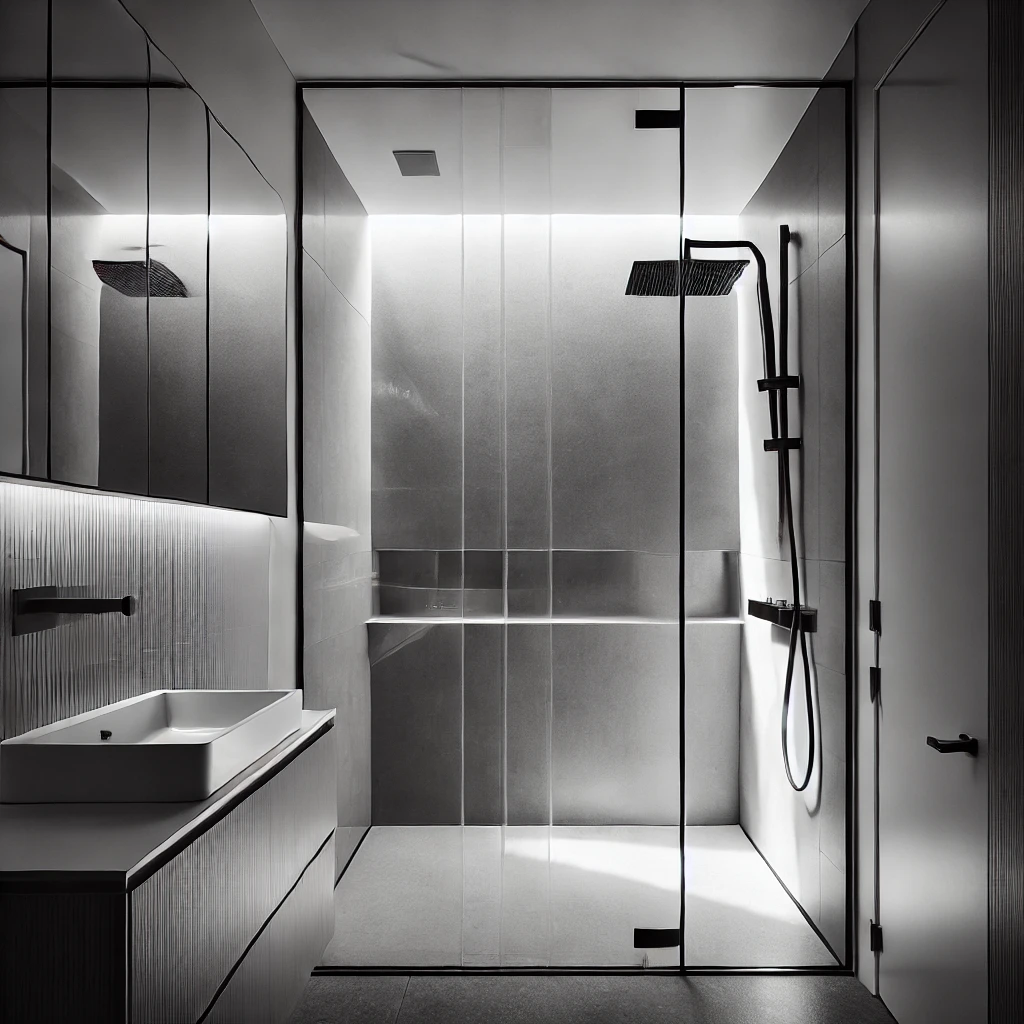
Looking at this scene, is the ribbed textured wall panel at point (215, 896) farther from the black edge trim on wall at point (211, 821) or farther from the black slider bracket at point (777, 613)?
the black slider bracket at point (777, 613)

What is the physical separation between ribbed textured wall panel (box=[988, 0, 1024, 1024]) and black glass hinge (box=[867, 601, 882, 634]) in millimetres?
686

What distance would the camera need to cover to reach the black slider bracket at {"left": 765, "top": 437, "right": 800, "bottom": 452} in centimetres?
285

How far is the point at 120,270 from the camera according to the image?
1.62m

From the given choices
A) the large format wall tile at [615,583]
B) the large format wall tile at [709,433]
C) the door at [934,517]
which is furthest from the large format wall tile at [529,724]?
the door at [934,517]

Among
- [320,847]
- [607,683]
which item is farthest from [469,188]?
[320,847]

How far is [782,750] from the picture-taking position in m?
2.86

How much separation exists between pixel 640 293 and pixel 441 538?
103cm

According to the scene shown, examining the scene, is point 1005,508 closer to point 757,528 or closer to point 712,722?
point 757,528

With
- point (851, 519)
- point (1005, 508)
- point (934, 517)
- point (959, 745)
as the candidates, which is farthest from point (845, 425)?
point (959, 745)

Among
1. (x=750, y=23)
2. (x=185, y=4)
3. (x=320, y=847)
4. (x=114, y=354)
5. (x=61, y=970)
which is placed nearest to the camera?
(x=61, y=970)

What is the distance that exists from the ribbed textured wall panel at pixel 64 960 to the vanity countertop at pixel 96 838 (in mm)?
32

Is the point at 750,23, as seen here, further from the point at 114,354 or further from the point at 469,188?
the point at 114,354

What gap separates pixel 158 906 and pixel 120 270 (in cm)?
112

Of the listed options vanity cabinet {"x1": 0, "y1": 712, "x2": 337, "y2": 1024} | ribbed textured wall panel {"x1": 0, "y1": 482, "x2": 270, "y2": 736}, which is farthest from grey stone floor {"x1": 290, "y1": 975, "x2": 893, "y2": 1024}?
ribbed textured wall panel {"x1": 0, "y1": 482, "x2": 270, "y2": 736}
